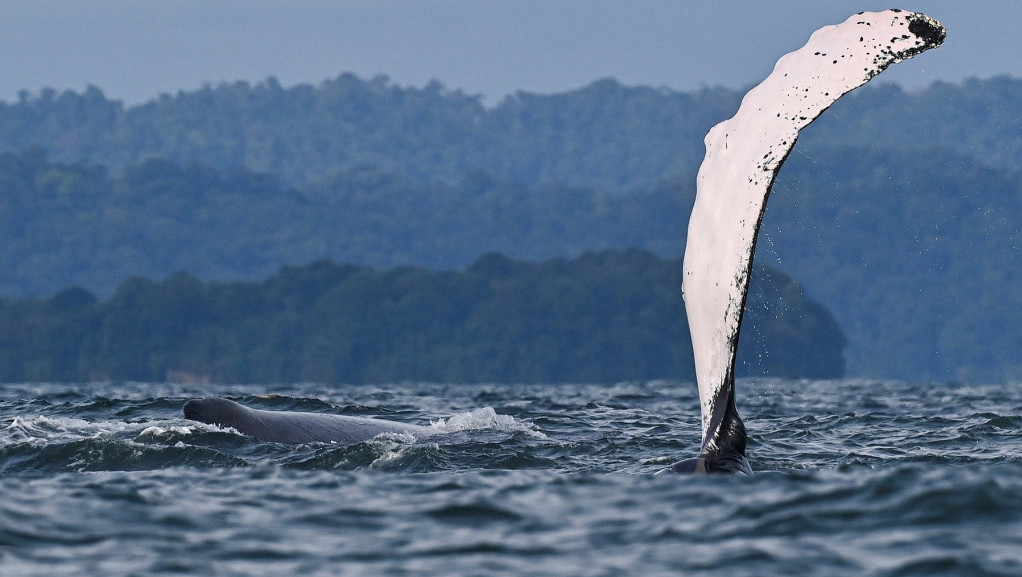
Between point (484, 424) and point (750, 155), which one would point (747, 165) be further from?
point (484, 424)

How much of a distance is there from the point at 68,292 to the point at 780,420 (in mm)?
98823

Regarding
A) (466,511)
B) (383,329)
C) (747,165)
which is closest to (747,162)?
(747,165)

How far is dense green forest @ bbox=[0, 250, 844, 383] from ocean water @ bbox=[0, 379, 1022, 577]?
91685 millimetres

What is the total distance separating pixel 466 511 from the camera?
10102 millimetres

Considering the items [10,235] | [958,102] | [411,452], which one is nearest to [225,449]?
[411,452]

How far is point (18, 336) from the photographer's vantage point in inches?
4441

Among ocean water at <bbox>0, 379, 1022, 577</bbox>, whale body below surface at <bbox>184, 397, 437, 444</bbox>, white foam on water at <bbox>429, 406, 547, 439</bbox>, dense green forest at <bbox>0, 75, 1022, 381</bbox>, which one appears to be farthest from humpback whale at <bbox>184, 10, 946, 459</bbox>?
dense green forest at <bbox>0, 75, 1022, 381</bbox>

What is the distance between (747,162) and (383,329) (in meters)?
104

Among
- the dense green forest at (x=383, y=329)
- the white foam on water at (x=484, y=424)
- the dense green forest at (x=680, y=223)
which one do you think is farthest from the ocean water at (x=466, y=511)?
the dense green forest at (x=680, y=223)

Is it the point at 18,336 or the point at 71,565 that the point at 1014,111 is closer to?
the point at 18,336

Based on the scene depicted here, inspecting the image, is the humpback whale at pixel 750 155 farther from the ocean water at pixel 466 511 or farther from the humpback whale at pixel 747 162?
the ocean water at pixel 466 511

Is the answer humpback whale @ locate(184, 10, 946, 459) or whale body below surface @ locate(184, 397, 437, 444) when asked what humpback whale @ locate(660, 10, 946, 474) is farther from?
whale body below surface @ locate(184, 397, 437, 444)

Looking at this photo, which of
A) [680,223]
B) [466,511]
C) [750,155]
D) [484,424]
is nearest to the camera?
[750,155]

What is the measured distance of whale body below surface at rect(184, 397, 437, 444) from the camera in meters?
15.4
